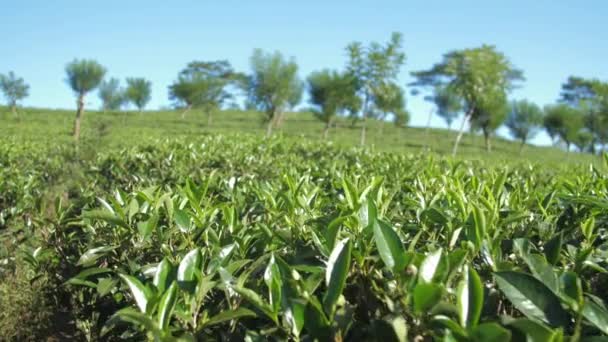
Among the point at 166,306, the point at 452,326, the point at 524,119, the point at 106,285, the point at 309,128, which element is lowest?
the point at 106,285

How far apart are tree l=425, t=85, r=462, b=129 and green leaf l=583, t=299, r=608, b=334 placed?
6105cm

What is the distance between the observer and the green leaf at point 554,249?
1.36 meters

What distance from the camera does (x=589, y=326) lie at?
42.6 inches

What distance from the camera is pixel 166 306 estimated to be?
3.69 feet

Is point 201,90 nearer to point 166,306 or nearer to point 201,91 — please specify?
point 201,91

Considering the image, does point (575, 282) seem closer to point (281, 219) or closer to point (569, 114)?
point (281, 219)

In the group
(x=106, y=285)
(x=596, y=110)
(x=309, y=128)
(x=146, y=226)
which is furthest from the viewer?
(x=309, y=128)

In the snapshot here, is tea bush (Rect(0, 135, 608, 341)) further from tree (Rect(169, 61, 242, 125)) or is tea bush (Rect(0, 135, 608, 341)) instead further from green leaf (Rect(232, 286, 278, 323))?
tree (Rect(169, 61, 242, 125))

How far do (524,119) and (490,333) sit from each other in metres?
59.2

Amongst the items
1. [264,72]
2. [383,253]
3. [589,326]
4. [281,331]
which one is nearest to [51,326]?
[281,331]

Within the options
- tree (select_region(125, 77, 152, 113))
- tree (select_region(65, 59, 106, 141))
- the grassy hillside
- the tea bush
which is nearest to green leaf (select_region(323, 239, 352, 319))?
the tea bush

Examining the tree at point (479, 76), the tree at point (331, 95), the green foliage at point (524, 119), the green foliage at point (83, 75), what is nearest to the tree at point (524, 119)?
the green foliage at point (524, 119)

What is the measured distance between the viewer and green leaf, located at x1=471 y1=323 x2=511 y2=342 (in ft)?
2.81

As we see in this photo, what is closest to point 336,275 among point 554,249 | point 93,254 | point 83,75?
point 554,249
